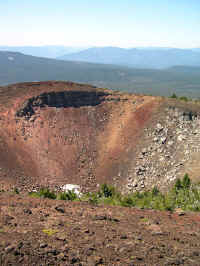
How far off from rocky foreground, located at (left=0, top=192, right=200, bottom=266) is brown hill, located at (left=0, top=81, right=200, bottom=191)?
13.8m

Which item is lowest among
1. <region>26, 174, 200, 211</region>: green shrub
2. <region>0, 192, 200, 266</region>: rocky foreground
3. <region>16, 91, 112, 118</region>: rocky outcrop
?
<region>26, 174, 200, 211</region>: green shrub

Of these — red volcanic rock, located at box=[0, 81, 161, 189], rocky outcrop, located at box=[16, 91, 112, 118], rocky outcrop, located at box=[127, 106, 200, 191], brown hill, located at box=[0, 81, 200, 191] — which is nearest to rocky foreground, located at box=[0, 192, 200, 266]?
brown hill, located at box=[0, 81, 200, 191]

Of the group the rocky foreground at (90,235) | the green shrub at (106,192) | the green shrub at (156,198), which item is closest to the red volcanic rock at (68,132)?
the green shrub at (106,192)

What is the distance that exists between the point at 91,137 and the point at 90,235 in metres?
28.7

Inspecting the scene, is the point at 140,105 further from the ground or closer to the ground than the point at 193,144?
further from the ground

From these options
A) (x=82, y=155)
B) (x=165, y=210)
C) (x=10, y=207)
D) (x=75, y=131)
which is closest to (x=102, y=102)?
(x=75, y=131)

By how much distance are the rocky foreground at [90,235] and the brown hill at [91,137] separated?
1382 cm

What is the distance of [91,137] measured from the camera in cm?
4247

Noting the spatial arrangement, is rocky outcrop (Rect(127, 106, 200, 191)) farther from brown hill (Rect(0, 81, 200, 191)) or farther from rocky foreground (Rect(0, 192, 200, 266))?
rocky foreground (Rect(0, 192, 200, 266))

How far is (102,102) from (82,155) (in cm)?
1238

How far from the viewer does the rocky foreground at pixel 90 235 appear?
471 inches

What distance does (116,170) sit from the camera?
121 ft

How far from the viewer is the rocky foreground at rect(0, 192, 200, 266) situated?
11969mm

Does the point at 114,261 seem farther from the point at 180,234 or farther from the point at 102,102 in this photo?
the point at 102,102
